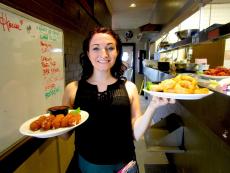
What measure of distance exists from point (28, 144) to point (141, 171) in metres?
1.60

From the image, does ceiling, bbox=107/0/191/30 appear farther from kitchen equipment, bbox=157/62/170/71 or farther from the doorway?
the doorway

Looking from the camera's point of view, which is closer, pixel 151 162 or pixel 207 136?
pixel 207 136

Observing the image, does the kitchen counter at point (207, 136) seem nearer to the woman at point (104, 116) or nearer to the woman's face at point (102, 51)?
the woman at point (104, 116)

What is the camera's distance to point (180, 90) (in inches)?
41.3

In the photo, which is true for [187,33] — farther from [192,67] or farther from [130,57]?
[130,57]

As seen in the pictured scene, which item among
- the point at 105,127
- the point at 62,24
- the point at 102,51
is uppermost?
the point at 62,24

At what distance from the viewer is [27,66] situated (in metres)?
1.37

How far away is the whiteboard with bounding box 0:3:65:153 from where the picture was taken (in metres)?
1.13

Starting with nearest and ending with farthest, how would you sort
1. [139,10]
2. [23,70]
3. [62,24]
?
[23,70], [62,24], [139,10]

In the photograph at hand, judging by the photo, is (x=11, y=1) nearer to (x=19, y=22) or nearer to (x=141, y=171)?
(x=19, y=22)

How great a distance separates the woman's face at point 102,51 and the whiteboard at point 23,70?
19.4 inches

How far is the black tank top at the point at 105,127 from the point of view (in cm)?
113

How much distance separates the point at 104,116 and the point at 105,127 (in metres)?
0.06

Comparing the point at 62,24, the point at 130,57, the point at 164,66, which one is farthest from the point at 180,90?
the point at 130,57
